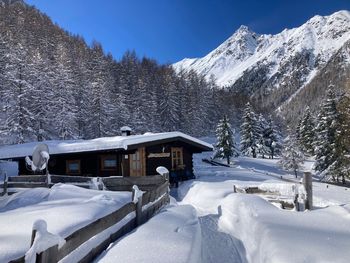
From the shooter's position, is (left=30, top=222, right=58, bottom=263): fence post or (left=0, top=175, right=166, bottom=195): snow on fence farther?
(left=0, top=175, right=166, bottom=195): snow on fence

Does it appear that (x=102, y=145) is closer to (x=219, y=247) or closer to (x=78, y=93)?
(x=219, y=247)

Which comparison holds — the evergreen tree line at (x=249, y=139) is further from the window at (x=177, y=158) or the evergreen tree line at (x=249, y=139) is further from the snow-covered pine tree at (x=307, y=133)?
the window at (x=177, y=158)

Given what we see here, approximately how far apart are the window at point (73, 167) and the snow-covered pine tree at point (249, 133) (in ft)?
113

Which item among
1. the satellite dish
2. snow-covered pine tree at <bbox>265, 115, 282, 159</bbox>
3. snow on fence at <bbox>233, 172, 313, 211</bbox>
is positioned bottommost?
snow on fence at <bbox>233, 172, 313, 211</bbox>

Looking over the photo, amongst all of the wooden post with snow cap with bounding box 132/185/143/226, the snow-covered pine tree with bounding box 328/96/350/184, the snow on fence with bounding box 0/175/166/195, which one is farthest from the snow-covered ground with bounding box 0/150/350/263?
the snow-covered pine tree with bounding box 328/96/350/184

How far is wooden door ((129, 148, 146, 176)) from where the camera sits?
76.3ft

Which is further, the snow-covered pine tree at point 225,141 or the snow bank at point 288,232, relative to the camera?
the snow-covered pine tree at point 225,141

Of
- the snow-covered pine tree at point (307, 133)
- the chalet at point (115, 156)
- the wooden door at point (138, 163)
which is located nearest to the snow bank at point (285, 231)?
the chalet at point (115, 156)

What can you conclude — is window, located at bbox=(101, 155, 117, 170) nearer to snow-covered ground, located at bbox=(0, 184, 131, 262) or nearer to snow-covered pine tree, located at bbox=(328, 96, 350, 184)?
snow-covered ground, located at bbox=(0, 184, 131, 262)

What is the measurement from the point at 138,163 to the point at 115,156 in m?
1.57

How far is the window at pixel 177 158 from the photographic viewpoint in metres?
25.3

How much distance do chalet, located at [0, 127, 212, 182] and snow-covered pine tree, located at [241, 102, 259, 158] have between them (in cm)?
3049

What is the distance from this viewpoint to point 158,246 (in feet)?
18.3

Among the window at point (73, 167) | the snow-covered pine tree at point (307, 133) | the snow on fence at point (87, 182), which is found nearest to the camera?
the snow on fence at point (87, 182)
